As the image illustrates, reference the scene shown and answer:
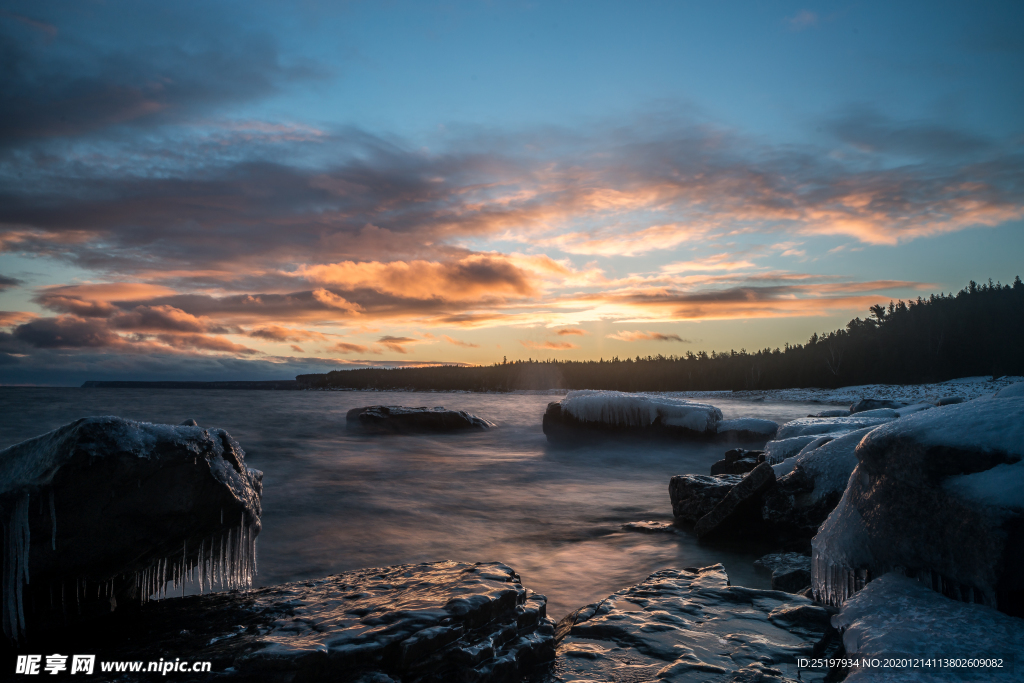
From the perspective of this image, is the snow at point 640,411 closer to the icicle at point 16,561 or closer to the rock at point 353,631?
the rock at point 353,631

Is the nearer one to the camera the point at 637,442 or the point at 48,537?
the point at 48,537

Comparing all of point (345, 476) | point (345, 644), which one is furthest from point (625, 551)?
point (345, 476)

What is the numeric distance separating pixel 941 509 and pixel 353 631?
13.1ft

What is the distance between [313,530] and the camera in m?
8.64

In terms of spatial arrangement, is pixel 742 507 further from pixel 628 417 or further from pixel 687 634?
pixel 628 417

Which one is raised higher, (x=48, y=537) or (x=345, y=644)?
(x=48, y=537)

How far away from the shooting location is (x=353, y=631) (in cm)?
308

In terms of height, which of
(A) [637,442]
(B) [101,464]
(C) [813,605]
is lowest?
(A) [637,442]

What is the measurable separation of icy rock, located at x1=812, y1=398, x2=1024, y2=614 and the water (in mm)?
1783

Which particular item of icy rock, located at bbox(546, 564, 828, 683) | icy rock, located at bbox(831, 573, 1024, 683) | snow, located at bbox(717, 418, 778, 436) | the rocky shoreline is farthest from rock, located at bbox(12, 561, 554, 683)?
snow, located at bbox(717, 418, 778, 436)

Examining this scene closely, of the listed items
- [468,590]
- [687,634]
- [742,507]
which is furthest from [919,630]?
[742,507]

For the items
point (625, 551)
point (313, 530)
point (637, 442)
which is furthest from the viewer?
point (637, 442)

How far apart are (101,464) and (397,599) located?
2.45 m

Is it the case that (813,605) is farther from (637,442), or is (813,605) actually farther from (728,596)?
(637,442)
